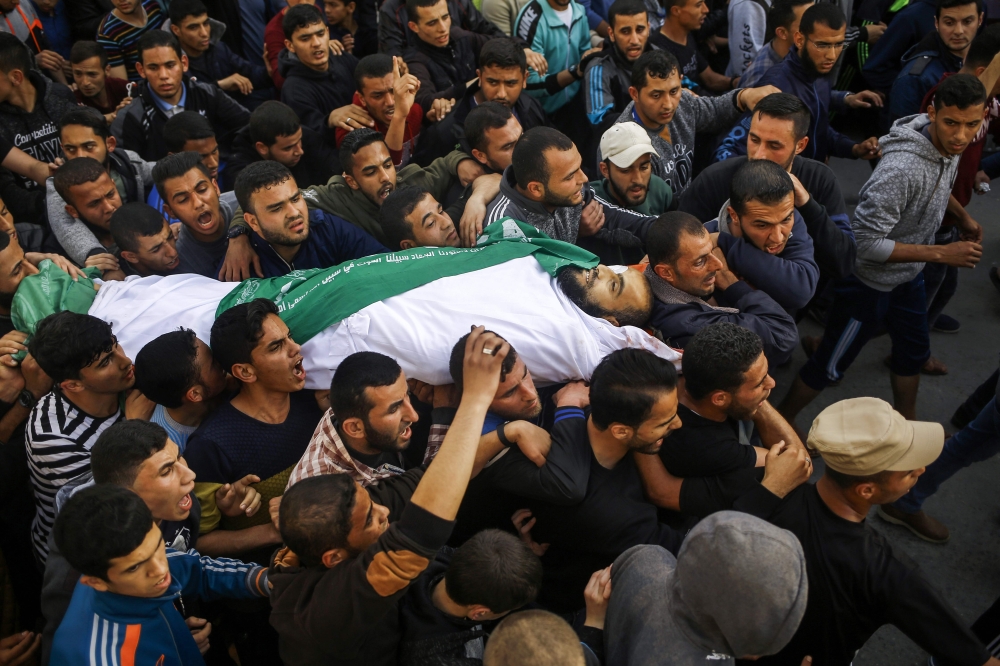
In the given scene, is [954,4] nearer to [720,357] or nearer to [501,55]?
[501,55]

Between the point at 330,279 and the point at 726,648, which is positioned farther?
the point at 330,279

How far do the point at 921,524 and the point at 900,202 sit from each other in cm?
150

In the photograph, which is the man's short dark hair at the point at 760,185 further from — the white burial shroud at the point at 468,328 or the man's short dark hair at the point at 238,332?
the man's short dark hair at the point at 238,332

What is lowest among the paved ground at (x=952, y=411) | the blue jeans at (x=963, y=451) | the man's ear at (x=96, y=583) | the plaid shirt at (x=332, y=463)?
the paved ground at (x=952, y=411)

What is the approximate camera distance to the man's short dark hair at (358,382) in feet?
7.70

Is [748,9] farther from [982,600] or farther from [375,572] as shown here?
[375,572]

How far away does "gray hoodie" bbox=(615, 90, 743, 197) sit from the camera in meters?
4.03

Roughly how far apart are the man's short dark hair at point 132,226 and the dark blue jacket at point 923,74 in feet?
14.4

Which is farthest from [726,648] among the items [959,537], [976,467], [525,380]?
[976,467]

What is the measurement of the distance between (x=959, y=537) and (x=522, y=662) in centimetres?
279

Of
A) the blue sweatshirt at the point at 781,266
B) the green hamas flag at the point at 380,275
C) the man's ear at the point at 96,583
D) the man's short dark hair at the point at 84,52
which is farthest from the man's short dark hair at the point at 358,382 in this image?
the man's short dark hair at the point at 84,52

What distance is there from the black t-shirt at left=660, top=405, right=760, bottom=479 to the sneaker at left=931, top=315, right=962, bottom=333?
2.94 metres

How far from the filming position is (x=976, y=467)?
12.3ft

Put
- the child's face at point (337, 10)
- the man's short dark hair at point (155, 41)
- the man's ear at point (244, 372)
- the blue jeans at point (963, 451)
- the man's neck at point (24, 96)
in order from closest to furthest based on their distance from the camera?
the man's ear at point (244, 372) < the blue jeans at point (963, 451) < the man's neck at point (24, 96) < the man's short dark hair at point (155, 41) < the child's face at point (337, 10)
